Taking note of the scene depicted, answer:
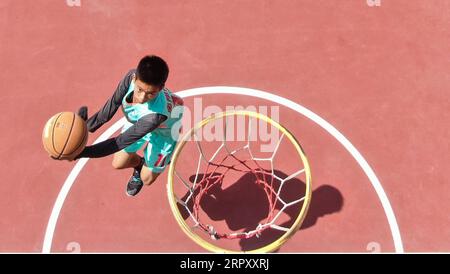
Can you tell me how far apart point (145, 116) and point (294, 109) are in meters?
3.18

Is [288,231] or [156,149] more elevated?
[156,149]

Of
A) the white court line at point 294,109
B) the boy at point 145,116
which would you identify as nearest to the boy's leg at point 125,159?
the boy at point 145,116

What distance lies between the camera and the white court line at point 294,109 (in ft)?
22.5

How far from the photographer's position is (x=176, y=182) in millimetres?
7082

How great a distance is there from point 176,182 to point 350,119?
3.23m

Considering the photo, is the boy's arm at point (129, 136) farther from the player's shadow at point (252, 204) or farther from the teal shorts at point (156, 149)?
the player's shadow at point (252, 204)

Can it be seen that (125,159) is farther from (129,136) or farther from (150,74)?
(150,74)

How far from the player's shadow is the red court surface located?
51 millimetres

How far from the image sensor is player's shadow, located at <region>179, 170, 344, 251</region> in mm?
6848

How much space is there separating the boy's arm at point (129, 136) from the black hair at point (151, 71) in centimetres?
58

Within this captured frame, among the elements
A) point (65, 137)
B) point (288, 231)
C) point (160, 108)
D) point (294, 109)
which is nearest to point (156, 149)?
point (160, 108)

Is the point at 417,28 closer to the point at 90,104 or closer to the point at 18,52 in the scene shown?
the point at 90,104

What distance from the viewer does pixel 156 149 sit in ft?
20.0

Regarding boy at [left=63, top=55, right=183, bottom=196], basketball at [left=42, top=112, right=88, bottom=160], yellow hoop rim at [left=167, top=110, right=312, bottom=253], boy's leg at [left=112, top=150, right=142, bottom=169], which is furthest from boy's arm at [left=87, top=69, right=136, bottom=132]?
yellow hoop rim at [left=167, top=110, right=312, bottom=253]
